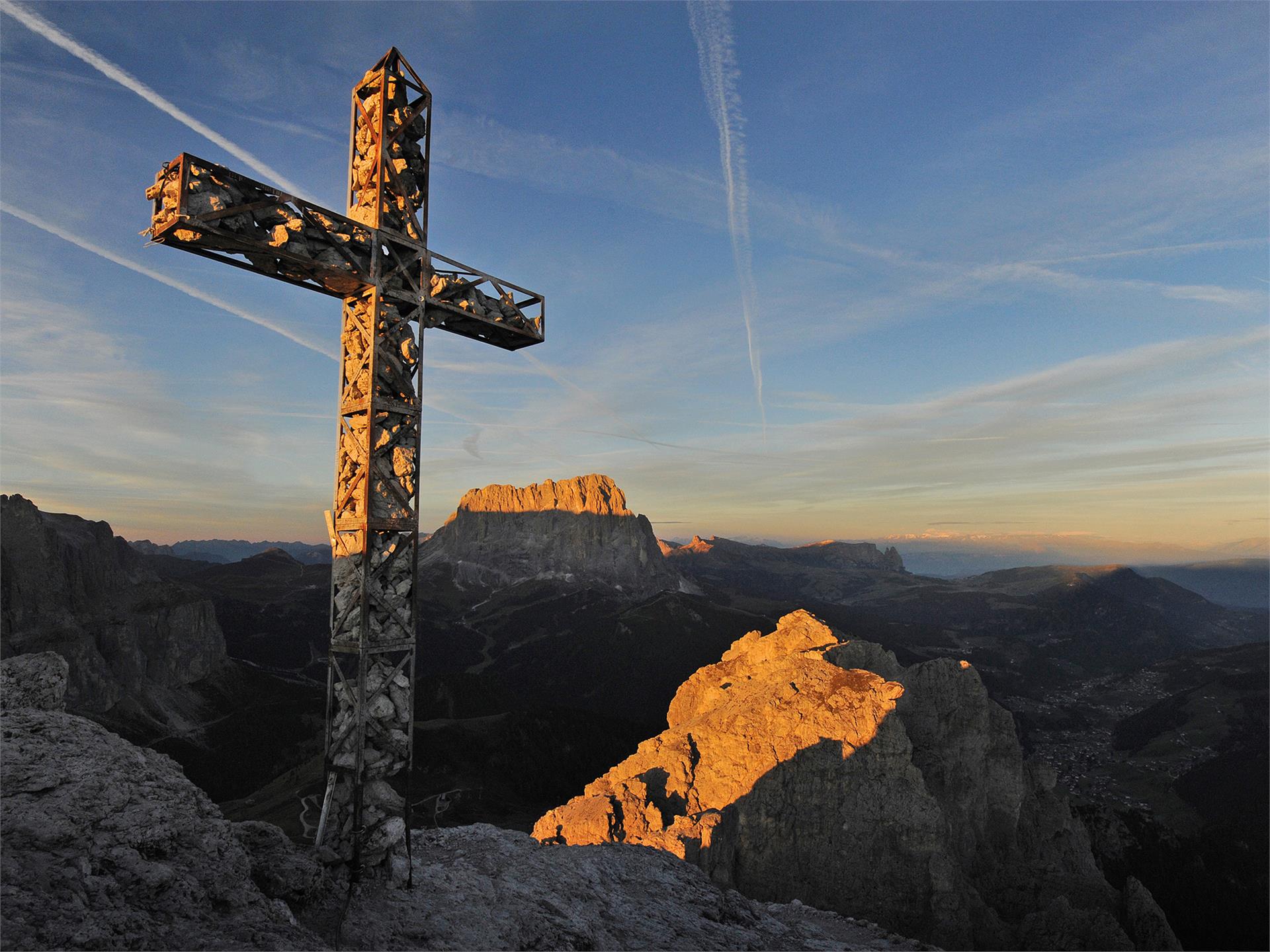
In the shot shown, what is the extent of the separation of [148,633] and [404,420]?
186m

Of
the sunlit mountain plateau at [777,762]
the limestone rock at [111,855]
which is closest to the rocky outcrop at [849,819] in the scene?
the sunlit mountain plateau at [777,762]

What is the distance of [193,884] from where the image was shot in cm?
675

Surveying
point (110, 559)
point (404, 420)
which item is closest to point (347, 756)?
point (404, 420)

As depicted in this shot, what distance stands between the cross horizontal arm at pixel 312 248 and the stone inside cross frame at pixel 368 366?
2 centimetres

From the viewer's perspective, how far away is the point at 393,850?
10109mm

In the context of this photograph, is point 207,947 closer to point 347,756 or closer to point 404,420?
point 347,756

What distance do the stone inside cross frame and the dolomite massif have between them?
3.71 feet

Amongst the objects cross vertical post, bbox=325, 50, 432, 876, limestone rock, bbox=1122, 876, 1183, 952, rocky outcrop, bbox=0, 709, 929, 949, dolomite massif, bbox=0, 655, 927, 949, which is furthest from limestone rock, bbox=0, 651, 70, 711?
limestone rock, bbox=1122, 876, 1183, 952

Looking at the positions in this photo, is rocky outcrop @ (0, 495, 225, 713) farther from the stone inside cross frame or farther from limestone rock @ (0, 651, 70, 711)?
the stone inside cross frame

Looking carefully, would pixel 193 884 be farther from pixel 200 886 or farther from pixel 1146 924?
pixel 1146 924

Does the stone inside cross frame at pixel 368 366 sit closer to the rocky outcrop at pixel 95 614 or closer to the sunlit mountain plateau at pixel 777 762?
the sunlit mountain plateau at pixel 777 762

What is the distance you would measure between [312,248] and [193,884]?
8353 millimetres

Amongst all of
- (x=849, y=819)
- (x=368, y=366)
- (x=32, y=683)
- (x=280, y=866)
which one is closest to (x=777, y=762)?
(x=849, y=819)

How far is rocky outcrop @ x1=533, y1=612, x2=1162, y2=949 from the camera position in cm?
2764
